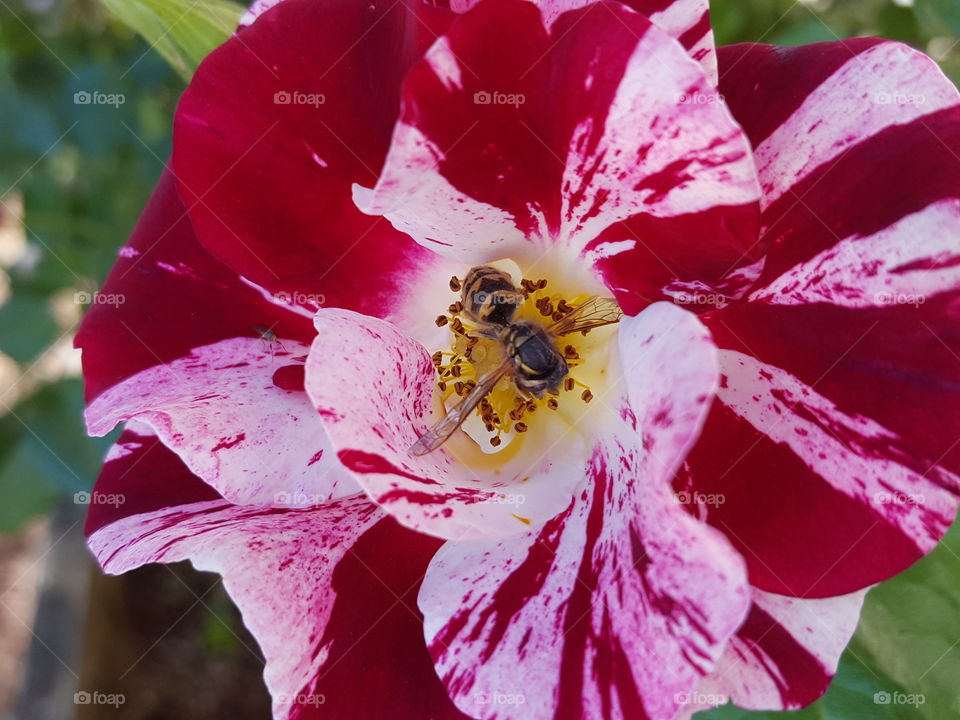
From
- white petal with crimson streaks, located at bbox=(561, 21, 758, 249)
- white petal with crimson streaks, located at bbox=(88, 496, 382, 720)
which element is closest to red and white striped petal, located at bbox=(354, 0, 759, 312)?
white petal with crimson streaks, located at bbox=(561, 21, 758, 249)

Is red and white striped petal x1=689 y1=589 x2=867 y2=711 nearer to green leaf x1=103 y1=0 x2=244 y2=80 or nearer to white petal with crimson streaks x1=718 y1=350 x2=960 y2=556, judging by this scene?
white petal with crimson streaks x1=718 y1=350 x2=960 y2=556

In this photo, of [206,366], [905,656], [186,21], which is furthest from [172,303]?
[905,656]

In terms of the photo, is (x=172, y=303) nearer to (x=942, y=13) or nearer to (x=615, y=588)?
(x=615, y=588)

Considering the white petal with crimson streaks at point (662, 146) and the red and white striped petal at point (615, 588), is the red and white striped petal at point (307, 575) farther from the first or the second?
the white petal with crimson streaks at point (662, 146)

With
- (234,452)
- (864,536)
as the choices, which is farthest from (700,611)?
(234,452)

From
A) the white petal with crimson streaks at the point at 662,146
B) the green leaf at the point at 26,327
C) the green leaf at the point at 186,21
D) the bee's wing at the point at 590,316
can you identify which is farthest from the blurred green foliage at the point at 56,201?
the white petal with crimson streaks at the point at 662,146

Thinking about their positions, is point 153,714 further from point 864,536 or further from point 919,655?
point 864,536
